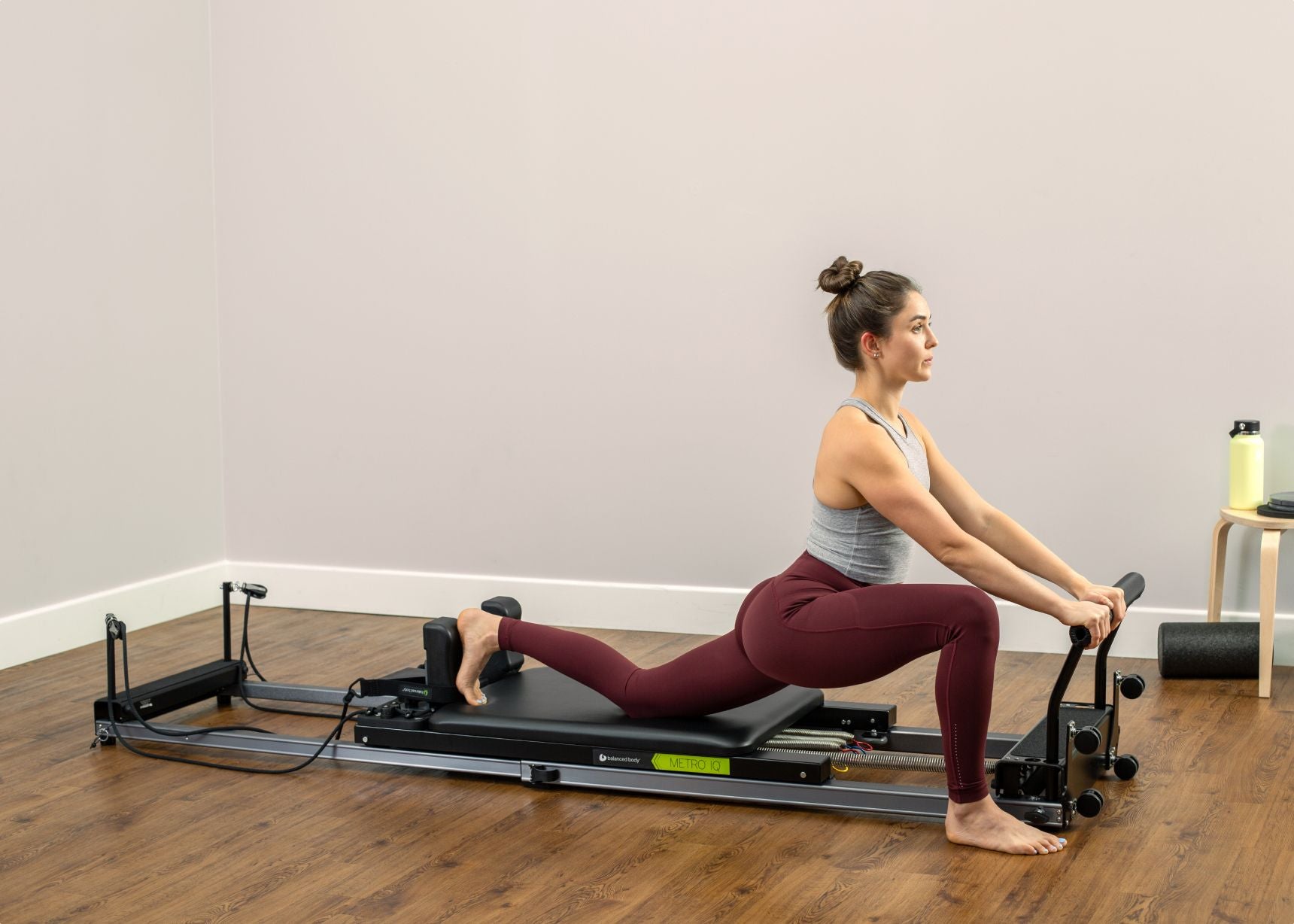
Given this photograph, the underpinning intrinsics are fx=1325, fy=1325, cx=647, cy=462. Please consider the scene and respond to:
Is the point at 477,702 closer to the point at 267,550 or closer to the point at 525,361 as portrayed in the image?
the point at 525,361

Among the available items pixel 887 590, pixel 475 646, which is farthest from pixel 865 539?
pixel 475 646

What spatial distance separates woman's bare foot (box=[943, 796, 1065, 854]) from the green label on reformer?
447 millimetres

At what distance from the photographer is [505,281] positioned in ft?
14.4

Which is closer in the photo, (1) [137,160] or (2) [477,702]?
(2) [477,702]

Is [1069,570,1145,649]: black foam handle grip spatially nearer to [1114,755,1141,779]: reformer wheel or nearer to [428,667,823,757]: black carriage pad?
[1114,755,1141,779]: reformer wheel

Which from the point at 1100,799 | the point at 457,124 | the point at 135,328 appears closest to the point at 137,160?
the point at 135,328

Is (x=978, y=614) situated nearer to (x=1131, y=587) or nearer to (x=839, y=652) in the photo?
(x=839, y=652)

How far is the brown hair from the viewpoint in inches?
95.4

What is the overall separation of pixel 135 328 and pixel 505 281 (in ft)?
4.04

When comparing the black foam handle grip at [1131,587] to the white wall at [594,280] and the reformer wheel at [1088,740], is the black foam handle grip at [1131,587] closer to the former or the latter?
the reformer wheel at [1088,740]

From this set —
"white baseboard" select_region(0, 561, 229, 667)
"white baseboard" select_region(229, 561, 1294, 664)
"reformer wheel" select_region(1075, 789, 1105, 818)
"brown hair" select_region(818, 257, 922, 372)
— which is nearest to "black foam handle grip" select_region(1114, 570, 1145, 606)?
"reformer wheel" select_region(1075, 789, 1105, 818)

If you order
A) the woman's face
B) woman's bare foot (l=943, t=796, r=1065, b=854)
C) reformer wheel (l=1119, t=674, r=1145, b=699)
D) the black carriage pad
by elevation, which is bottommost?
woman's bare foot (l=943, t=796, r=1065, b=854)

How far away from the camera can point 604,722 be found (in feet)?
8.90

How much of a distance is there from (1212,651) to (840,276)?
1.71 m
